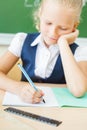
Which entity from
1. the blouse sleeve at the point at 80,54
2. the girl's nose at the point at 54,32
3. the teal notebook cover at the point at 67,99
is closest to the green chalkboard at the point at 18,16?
the blouse sleeve at the point at 80,54

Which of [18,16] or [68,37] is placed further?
[18,16]

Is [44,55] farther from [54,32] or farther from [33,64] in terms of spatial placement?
[54,32]

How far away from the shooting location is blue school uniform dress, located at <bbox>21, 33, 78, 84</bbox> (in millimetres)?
1461

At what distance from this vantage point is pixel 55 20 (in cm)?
123

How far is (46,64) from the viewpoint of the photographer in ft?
4.77

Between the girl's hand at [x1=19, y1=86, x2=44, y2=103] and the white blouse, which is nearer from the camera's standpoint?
the girl's hand at [x1=19, y1=86, x2=44, y2=103]

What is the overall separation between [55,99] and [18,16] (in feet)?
3.59

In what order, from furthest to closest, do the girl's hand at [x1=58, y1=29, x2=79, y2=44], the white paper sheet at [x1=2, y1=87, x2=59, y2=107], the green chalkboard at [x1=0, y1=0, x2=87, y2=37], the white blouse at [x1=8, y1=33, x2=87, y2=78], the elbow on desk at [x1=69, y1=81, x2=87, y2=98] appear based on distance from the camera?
1. the green chalkboard at [x1=0, y1=0, x2=87, y2=37]
2. the white blouse at [x1=8, y1=33, x2=87, y2=78]
3. the girl's hand at [x1=58, y1=29, x2=79, y2=44]
4. the elbow on desk at [x1=69, y1=81, x2=87, y2=98]
5. the white paper sheet at [x1=2, y1=87, x2=59, y2=107]

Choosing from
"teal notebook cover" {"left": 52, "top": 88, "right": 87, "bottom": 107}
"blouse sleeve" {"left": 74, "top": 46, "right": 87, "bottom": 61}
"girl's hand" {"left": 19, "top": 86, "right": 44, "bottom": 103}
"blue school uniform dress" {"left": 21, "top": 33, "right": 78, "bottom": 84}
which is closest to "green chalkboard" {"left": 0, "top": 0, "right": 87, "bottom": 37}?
"blue school uniform dress" {"left": 21, "top": 33, "right": 78, "bottom": 84}

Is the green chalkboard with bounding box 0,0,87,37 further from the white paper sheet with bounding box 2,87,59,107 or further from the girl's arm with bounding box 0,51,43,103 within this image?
the white paper sheet with bounding box 2,87,59,107

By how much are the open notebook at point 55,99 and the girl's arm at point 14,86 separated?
0.08ft

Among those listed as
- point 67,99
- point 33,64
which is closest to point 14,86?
point 67,99

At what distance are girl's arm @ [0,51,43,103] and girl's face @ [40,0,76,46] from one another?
0.27 meters

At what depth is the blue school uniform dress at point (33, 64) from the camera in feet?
4.79
